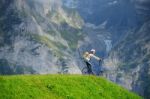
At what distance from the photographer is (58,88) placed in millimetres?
58688

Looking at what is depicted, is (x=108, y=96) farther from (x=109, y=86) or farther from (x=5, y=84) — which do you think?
(x=5, y=84)

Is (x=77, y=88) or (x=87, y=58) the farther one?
(x=87, y=58)

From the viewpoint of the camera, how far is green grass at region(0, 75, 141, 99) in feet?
179

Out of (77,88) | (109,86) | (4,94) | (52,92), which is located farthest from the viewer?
(109,86)

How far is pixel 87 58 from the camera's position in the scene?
218 feet

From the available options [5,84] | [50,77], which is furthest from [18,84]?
[50,77]

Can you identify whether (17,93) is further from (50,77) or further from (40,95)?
(50,77)

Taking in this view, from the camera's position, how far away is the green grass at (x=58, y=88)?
54609 mm

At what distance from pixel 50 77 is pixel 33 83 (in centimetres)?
395

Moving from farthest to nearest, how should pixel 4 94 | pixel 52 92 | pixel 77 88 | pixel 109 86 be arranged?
pixel 109 86 < pixel 77 88 < pixel 52 92 < pixel 4 94

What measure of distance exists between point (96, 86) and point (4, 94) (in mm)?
15252

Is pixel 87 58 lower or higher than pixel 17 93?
higher

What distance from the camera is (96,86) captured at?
210 ft

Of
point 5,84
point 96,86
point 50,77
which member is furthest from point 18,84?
point 96,86
